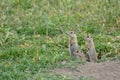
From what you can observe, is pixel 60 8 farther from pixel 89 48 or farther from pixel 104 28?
pixel 89 48

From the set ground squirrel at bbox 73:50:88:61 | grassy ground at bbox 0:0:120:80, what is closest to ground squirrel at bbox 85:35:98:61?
ground squirrel at bbox 73:50:88:61

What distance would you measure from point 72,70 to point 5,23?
2589mm

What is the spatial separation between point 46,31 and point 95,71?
2.18 meters

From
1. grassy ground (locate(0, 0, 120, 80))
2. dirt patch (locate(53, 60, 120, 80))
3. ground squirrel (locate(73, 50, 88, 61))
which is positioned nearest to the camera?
dirt patch (locate(53, 60, 120, 80))

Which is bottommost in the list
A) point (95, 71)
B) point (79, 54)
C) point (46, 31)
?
point (95, 71)

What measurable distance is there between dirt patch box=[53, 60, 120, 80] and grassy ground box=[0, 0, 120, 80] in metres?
0.24

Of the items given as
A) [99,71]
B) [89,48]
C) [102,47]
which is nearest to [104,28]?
[102,47]

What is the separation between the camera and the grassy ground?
Answer: 710 centimetres

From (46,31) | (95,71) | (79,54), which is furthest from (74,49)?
(46,31)

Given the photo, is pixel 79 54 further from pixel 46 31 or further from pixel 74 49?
pixel 46 31

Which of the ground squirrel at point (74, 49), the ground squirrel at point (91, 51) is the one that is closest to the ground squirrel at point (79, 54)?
the ground squirrel at point (74, 49)

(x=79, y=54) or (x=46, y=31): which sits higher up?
(x=46, y=31)

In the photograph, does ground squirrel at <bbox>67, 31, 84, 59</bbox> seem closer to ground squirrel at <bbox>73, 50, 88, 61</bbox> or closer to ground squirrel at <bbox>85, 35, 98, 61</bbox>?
ground squirrel at <bbox>73, 50, 88, 61</bbox>

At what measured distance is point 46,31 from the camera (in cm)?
877
